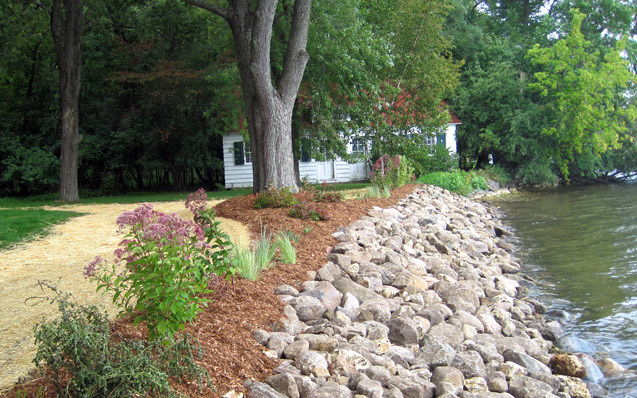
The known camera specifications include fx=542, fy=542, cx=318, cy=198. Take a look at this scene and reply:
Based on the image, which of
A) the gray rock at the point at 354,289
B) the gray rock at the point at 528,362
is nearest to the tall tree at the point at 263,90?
the gray rock at the point at 354,289

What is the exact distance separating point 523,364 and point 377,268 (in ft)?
7.25

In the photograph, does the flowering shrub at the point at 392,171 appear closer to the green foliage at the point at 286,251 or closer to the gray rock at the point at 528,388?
the green foliage at the point at 286,251

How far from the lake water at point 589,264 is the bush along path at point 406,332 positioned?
499 mm

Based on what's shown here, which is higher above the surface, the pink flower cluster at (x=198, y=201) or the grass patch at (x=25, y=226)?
the pink flower cluster at (x=198, y=201)

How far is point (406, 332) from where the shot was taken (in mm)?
5289

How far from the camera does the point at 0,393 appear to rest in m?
3.32

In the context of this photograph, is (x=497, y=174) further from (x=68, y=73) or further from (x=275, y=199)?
(x=68, y=73)

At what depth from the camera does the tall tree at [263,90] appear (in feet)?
34.8

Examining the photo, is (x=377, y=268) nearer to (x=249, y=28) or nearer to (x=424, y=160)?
(x=249, y=28)

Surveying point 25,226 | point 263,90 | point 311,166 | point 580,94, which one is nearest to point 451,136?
point 580,94

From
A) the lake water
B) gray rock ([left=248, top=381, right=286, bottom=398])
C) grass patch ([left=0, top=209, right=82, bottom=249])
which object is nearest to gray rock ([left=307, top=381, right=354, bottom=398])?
gray rock ([left=248, top=381, right=286, bottom=398])

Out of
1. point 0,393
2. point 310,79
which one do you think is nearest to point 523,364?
point 0,393

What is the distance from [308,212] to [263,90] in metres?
3.12

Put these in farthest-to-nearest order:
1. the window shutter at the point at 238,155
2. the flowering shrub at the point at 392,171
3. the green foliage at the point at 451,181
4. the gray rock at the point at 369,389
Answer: the window shutter at the point at 238,155, the green foliage at the point at 451,181, the flowering shrub at the point at 392,171, the gray rock at the point at 369,389
